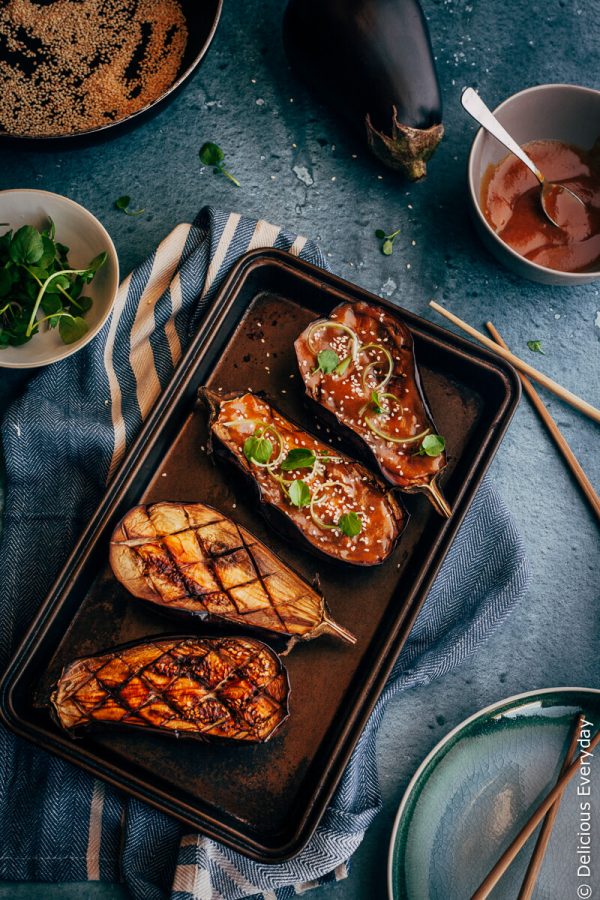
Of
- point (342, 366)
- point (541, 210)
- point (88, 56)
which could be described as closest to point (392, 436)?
point (342, 366)

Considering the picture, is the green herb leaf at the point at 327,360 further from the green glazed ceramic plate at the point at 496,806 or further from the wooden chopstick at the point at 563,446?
the green glazed ceramic plate at the point at 496,806

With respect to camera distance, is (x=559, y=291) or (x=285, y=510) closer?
(x=285, y=510)

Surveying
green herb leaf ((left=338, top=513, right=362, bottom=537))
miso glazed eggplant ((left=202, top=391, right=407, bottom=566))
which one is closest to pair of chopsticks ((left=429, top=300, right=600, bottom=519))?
miso glazed eggplant ((left=202, top=391, right=407, bottom=566))

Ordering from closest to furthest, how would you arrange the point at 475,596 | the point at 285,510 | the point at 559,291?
the point at 285,510, the point at 475,596, the point at 559,291

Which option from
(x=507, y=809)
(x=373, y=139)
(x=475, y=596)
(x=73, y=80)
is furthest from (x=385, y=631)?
(x=73, y=80)

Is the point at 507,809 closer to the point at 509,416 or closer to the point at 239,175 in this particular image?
the point at 509,416

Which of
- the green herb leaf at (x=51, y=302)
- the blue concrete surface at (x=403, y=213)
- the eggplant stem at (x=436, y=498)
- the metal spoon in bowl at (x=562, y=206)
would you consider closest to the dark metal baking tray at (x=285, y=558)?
the eggplant stem at (x=436, y=498)
